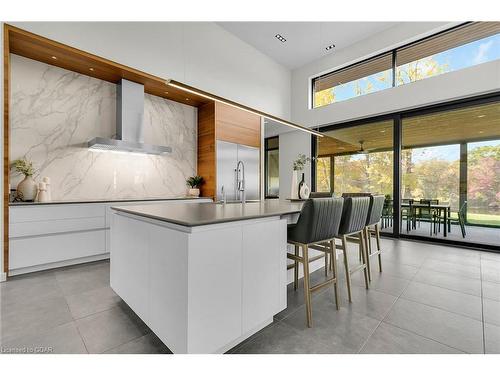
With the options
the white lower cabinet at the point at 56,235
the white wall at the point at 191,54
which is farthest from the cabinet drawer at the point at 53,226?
the white wall at the point at 191,54

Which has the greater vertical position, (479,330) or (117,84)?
(117,84)

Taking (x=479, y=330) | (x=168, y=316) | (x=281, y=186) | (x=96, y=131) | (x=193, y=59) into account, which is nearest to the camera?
(x=168, y=316)

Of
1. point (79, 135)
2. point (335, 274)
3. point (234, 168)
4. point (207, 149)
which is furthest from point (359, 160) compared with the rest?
point (79, 135)

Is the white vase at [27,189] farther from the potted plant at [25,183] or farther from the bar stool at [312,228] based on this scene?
the bar stool at [312,228]

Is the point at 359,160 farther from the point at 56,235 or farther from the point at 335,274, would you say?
the point at 56,235

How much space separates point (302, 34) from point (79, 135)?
449 centimetres

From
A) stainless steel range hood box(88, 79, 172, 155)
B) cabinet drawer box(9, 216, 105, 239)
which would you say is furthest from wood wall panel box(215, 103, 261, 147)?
cabinet drawer box(9, 216, 105, 239)

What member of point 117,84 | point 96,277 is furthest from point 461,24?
point 96,277

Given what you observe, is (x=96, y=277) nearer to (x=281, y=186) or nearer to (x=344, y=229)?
(x=344, y=229)

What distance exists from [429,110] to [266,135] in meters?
3.92

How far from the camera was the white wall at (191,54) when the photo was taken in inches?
121

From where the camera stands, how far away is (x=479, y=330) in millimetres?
1641

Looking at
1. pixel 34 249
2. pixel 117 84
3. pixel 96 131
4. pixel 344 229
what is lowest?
pixel 34 249

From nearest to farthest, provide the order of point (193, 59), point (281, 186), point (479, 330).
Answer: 1. point (479, 330)
2. point (193, 59)
3. point (281, 186)
